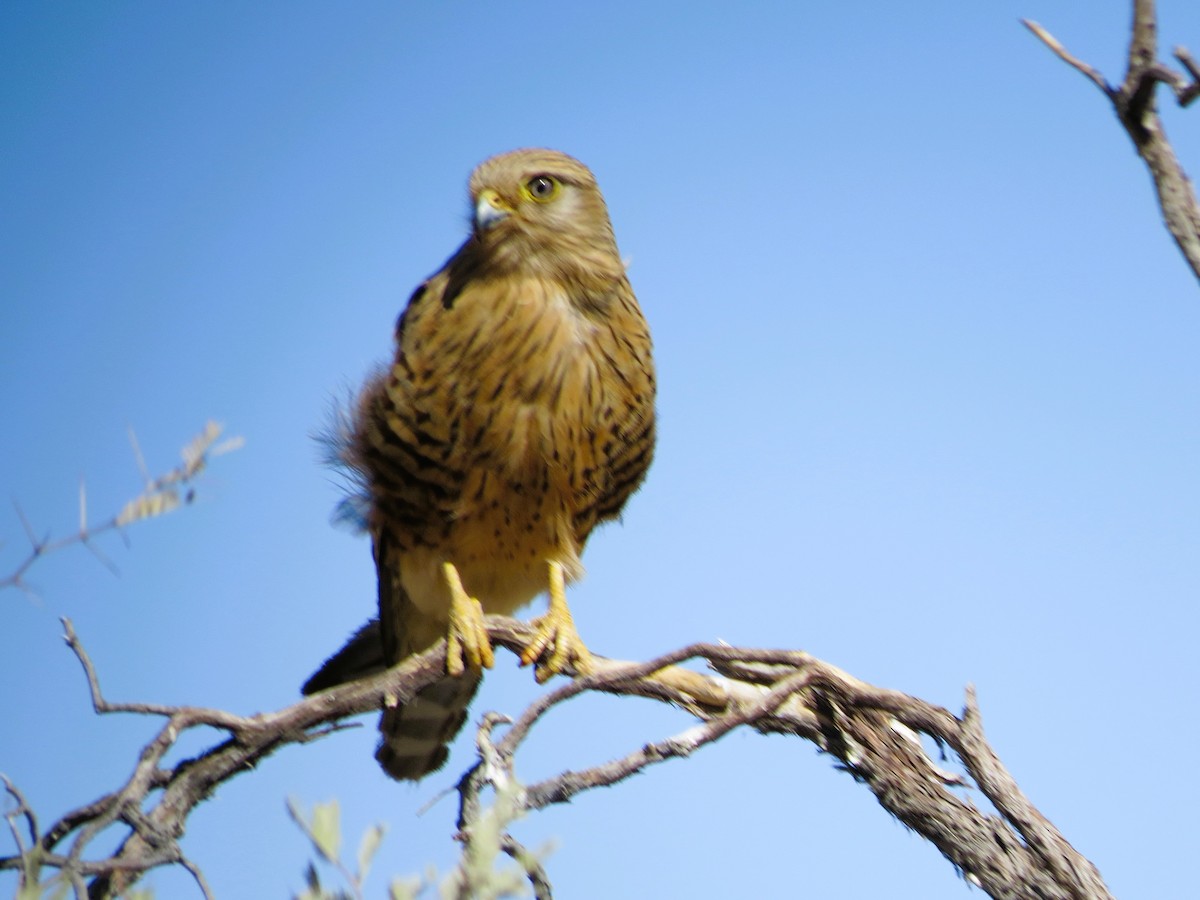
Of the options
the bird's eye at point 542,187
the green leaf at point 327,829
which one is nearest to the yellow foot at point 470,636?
the bird's eye at point 542,187

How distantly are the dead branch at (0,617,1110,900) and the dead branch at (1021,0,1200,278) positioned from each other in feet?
3.24

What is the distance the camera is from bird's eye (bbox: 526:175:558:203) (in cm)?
346

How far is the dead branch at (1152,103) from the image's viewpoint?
68.7 inches

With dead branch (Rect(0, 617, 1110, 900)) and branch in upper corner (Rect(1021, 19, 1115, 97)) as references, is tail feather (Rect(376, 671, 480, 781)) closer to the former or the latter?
dead branch (Rect(0, 617, 1110, 900))

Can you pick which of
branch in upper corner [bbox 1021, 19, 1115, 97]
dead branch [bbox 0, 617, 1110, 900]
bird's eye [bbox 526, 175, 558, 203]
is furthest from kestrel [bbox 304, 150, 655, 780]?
branch in upper corner [bbox 1021, 19, 1115, 97]

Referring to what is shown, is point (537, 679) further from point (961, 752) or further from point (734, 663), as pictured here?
point (961, 752)

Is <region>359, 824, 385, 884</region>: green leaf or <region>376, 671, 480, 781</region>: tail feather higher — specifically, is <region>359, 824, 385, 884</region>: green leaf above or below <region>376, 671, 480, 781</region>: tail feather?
below

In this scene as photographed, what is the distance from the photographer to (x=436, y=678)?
2795mm

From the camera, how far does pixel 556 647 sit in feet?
10.1

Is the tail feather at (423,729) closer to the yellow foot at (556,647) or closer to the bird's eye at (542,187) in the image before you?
the yellow foot at (556,647)

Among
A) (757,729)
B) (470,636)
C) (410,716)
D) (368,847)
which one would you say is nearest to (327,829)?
(368,847)

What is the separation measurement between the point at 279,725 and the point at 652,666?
A: 2.30 feet

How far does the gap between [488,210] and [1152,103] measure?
1.85m

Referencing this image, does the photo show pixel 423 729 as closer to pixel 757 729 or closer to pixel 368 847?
pixel 757 729
